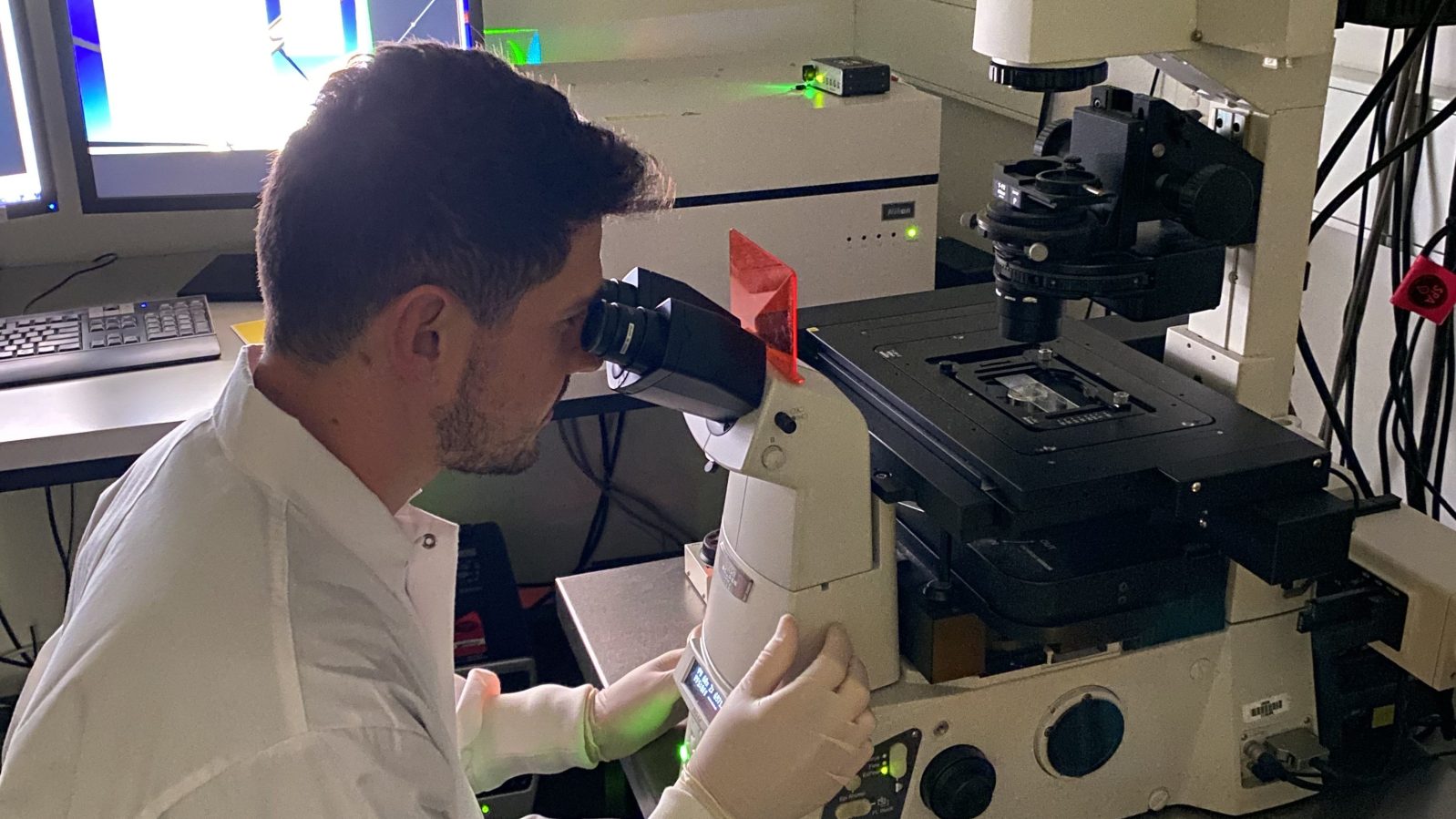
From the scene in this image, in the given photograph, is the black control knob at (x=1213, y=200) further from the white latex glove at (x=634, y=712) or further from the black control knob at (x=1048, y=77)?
the white latex glove at (x=634, y=712)

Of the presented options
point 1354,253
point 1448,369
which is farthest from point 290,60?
point 1448,369

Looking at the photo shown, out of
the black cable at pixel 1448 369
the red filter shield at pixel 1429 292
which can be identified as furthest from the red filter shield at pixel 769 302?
the black cable at pixel 1448 369

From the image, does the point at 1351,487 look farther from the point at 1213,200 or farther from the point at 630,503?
the point at 630,503

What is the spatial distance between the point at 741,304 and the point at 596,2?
4.16 feet

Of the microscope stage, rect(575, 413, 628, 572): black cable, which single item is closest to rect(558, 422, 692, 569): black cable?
rect(575, 413, 628, 572): black cable

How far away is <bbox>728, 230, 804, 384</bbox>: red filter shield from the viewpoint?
98cm

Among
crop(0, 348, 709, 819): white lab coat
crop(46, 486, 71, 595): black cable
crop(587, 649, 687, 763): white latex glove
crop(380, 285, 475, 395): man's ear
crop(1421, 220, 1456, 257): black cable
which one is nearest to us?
crop(0, 348, 709, 819): white lab coat

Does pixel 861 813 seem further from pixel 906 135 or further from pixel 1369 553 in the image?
pixel 906 135

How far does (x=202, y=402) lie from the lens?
155 centimetres

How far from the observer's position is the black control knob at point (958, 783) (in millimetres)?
1031

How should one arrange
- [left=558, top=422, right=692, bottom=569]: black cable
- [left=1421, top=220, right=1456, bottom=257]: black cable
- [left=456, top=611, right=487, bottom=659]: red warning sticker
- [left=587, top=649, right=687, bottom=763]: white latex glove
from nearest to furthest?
[left=587, top=649, right=687, bottom=763]: white latex glove < [left=1421, top=220, right=1456, bottom=257]: black cable < [left=456, top=611, right=487, bottom=659]: red warning sticker < [left=558, top=422, right=692, bottom=569]: black cable

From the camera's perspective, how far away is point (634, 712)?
1231 millimetres

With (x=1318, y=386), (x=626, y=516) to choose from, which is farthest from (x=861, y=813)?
(x=626, y=516)

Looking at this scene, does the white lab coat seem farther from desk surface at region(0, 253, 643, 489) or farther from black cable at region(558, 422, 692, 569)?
black cable at region(558, 422, 692, 569)
